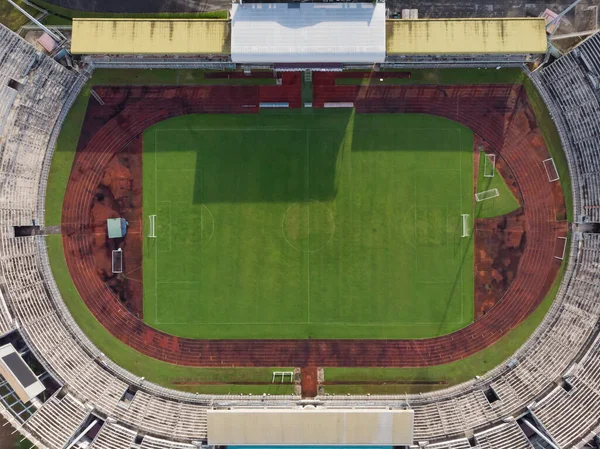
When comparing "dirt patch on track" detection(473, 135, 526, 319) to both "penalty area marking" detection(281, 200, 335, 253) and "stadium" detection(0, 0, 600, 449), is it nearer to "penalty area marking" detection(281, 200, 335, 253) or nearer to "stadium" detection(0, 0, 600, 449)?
"stadium" detection(0, 0, 600, 449)

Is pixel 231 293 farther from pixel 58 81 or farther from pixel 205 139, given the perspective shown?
pixel 58 81

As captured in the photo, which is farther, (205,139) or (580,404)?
(205,139)

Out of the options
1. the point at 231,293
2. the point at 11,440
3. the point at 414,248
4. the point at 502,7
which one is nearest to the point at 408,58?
the point at 502,7

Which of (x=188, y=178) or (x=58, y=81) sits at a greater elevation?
(x=58, y=81)

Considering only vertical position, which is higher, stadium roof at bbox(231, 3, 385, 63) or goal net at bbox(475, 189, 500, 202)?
stadium roof at bbox(231, 3, 385, 63)

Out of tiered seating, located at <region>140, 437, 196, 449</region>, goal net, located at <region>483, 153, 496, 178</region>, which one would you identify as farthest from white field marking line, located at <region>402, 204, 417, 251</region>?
tiered seating, located at <region>140, 437, 196, 449</region>

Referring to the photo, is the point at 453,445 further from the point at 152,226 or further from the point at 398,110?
the point at 152,226

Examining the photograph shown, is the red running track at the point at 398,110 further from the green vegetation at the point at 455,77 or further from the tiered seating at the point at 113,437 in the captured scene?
the tiered seating at the point at 113,437
